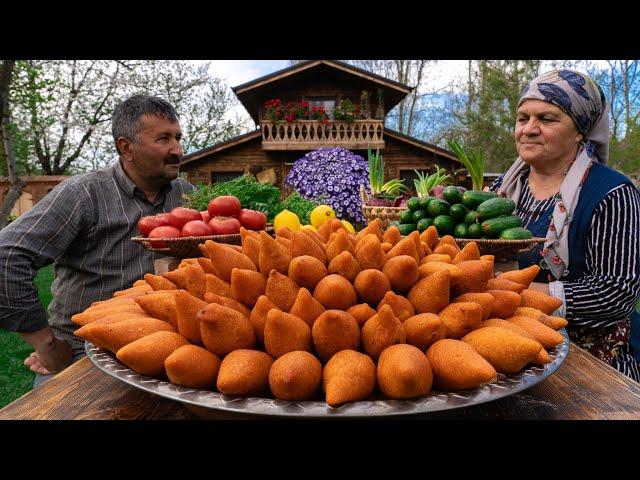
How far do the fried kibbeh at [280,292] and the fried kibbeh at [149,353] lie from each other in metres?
0.23

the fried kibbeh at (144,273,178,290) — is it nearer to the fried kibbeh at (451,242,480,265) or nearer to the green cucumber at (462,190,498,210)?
the fried kibbeh at (451,242,480,265)

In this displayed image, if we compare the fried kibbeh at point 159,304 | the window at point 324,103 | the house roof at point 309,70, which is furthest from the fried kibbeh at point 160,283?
the window at point 324,103

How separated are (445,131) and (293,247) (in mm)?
26927

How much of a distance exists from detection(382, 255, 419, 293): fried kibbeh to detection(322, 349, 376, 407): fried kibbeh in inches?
9.7

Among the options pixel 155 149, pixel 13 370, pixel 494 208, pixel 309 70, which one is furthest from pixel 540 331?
pixel 309 70

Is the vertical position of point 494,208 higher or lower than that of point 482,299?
higher

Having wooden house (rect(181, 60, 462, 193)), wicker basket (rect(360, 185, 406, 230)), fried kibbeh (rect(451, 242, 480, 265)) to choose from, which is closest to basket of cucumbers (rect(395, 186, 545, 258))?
wicker basket (rect(360, 185, 406, 230))

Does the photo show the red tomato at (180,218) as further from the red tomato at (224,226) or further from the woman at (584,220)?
the woman at (584,220)

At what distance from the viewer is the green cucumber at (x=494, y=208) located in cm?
217

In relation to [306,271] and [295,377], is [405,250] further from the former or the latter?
[295,377]

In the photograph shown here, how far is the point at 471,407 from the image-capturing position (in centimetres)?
109

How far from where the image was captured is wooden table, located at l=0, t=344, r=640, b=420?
1075mm

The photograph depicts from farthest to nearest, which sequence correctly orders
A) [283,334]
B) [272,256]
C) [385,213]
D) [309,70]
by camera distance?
[309,70], [385,213], [272,256], [283,334]

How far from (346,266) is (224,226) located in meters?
1.24
